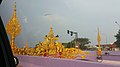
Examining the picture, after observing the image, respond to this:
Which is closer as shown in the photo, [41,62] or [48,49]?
[41,62]

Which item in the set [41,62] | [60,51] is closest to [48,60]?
[41,62]

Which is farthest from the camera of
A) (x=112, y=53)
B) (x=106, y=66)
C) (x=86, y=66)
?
(x=112, y=53)

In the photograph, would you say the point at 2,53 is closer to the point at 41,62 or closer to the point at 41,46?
the point at 41,62

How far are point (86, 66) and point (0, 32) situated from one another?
645cm

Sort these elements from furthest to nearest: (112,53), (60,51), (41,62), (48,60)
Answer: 1. (112,53)
2. (60,51)
3. (41,62)
4. (48,60)

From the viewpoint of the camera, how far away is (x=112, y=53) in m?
42.3

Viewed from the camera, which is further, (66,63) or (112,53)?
(112,53)

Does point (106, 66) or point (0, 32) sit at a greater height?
point (0, 32)

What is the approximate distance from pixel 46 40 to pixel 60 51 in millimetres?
2583

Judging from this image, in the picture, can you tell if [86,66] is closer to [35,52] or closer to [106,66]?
[106,66]

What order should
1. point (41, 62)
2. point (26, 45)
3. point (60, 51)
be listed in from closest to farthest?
1. point (41, 62)
2. point (60, 51)
3. point (26, 45)

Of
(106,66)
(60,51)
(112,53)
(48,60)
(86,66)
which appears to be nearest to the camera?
(106,66)

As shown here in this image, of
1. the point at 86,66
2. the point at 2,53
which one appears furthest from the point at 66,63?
the point at 2,53

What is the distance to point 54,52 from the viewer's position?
19.7 metres
